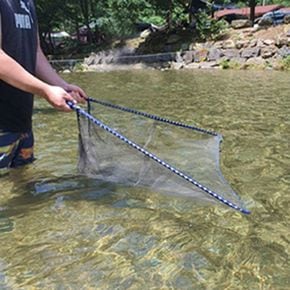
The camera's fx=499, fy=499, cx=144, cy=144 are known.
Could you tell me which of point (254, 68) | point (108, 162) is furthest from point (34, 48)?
point (254, 68)

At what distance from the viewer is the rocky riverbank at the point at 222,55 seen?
22.9m

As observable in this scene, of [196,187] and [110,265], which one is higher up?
[196,187]

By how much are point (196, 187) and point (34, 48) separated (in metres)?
1.79

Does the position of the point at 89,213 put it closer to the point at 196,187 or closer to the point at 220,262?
the point at 196,187

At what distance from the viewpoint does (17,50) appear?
12.8ft

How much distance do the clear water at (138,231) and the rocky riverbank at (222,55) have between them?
16540mm

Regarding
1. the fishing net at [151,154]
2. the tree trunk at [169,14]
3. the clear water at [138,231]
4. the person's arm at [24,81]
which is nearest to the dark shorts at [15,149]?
the clear water at [138,231]

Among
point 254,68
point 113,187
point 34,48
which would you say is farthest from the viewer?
point 254,68

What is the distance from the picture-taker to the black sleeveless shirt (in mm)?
3777

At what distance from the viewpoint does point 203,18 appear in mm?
31312

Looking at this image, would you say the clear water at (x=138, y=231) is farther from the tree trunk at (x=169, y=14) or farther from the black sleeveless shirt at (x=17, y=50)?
the tree trunk at (x=169, y=14)

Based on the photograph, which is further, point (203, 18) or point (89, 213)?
point (203, 18)

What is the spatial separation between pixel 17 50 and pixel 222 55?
21617 mm

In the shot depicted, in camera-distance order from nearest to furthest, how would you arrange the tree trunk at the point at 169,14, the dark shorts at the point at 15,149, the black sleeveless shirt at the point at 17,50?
the black sleeveless shirt at the point at 17,50 < the dark shorts at the point at 15,149 < the tree trunk at the point at 169,14
